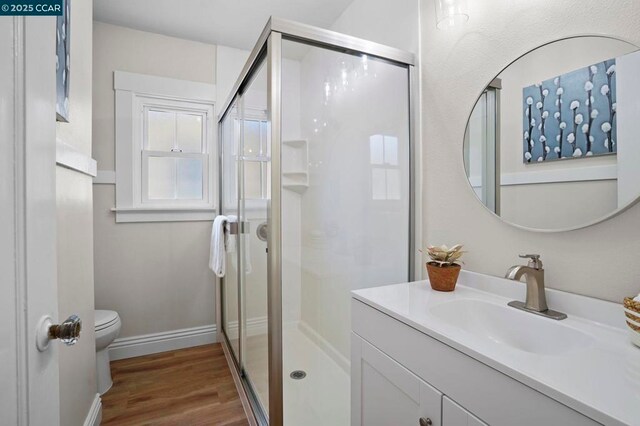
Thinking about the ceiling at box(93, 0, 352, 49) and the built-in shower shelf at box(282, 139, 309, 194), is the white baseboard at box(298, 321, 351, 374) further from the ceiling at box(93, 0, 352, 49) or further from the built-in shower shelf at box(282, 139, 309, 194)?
the ceiling at box(93, 0, 352, 49)

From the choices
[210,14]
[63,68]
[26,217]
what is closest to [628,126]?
[26,217]

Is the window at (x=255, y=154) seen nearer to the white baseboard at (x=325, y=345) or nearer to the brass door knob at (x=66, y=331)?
the white baseboard at (x=325, y=345)

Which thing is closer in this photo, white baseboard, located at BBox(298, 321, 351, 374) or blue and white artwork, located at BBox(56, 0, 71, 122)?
blue and white artwork, located at BBox(56, 0, 71, 122)

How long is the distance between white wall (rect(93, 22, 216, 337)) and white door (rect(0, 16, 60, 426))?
2033 mm

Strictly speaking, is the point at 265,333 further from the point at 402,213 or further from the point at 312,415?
the point at 402,213

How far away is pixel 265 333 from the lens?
145 centimetres

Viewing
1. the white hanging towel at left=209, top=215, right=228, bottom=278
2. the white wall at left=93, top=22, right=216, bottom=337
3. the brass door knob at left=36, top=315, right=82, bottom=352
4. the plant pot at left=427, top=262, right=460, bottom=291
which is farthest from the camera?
the white wall at left=93, top=22, right=216, bottom=337

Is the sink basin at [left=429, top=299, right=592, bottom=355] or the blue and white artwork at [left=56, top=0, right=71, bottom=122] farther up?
the blue and white artwork at [left=56, top=0, right=71, bottom=122]

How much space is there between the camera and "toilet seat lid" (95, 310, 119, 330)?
1984mm

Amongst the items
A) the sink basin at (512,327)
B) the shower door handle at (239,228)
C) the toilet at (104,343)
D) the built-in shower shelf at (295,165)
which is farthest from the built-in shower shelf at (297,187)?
the toilet at (104,343)

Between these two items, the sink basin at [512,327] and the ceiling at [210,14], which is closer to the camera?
the sink basin at [512,327]

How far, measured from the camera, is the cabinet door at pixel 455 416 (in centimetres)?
70

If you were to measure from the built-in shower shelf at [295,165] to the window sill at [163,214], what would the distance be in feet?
4.82

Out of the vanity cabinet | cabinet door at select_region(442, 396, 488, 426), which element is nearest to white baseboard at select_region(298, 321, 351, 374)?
the vanity cabinet
